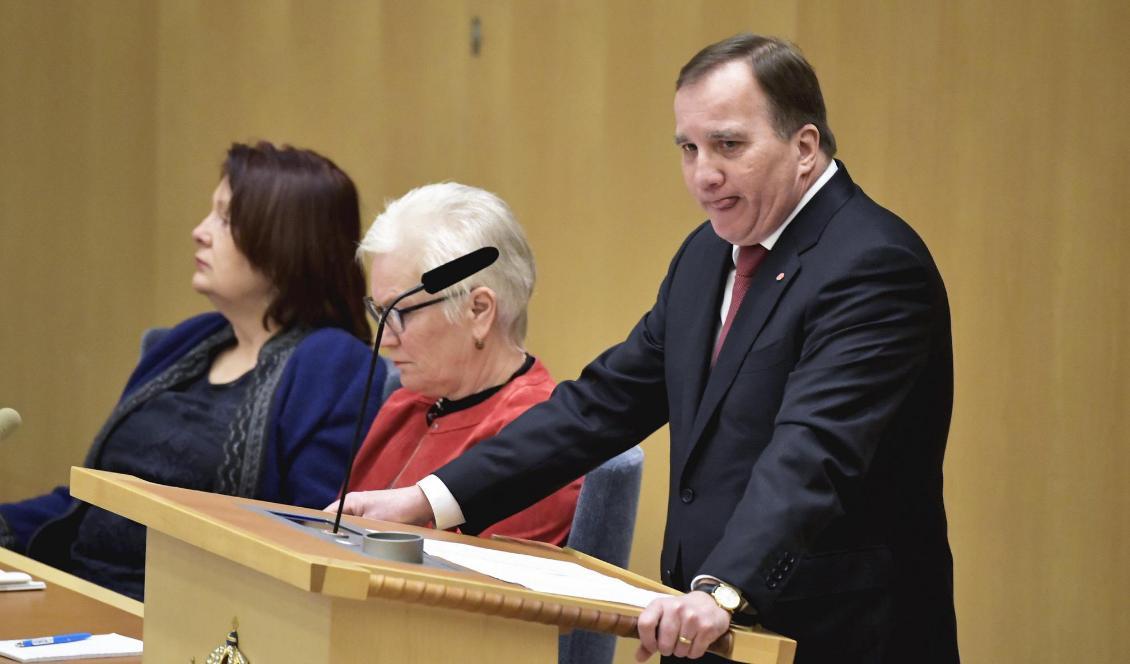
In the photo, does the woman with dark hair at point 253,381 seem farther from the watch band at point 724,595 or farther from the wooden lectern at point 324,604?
the watch band at point 724,595

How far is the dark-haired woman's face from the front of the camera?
3.47 m

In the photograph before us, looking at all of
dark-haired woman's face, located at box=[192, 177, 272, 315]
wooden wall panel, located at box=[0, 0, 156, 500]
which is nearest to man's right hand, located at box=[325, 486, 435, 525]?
dark-haired woman's face, located at box=[192, 177, 272, 315]

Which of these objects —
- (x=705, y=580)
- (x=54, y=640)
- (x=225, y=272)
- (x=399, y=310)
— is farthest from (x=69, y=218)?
(x=705, y=580)

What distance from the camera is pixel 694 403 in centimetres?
215

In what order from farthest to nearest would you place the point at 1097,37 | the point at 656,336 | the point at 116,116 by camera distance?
the point at 116,116
the point at 1097,37
the point at 656,336

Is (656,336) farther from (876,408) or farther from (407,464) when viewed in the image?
(407,464)

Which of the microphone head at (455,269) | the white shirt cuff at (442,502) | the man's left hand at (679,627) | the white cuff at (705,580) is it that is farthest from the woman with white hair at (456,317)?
the man's left hand at (679,627)

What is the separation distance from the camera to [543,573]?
179 centimetres

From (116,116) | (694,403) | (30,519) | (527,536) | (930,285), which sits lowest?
(30,519)

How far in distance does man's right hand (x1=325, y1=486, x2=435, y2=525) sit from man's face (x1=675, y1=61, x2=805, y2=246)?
2.13 ft

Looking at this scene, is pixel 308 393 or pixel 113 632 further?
pixel 308 393

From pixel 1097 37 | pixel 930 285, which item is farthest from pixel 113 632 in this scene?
pixel 1097 37

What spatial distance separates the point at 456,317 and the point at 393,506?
1.92 ft

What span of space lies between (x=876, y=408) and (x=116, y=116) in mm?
4520
